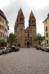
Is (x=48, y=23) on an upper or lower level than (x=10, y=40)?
upper

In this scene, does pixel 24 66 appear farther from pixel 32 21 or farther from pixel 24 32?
pixel 32 21

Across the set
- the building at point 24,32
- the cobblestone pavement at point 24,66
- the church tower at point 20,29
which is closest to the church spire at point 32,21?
the building at point 24,32

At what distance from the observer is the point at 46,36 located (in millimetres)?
75375

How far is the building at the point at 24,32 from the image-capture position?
362ft

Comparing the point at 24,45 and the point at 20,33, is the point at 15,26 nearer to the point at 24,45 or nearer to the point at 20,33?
the point at 20,33

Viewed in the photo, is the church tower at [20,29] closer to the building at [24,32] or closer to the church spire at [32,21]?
the building at [24,32]

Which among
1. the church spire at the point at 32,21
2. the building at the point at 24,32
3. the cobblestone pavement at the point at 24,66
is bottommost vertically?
the cobblestone pavement at the point at 24,66

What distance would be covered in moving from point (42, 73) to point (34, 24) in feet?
342

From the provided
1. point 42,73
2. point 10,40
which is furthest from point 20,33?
point 42,73

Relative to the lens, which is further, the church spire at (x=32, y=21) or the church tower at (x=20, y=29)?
the church spire at (x=32, y=21)

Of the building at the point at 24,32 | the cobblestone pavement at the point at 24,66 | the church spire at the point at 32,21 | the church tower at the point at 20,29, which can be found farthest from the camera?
the church spire at the point at 32,21

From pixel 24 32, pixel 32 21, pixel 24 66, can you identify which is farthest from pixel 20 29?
pixel 24 66

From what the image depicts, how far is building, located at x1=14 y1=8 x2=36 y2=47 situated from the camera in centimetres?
11025

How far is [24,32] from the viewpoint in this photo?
112938 millimetres
